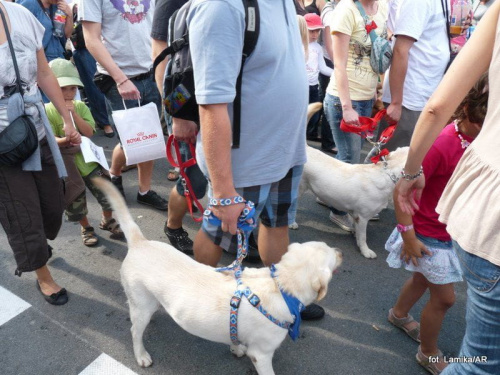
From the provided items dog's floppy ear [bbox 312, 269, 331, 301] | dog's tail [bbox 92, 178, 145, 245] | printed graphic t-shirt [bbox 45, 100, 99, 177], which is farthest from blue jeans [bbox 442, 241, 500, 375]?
printed graphic t-shirt [bbox 45, 100, 99, 177]

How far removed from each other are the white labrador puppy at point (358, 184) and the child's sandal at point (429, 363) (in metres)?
1.03

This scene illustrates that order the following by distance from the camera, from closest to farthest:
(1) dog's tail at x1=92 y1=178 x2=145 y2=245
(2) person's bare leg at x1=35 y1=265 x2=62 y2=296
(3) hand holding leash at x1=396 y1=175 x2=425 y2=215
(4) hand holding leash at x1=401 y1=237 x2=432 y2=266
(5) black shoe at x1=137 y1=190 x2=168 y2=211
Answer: (3) hand holding leash at x1=396 y1=175 x2=425 y2=215
(4) hand holding leash at x1=401 y1=237 x2=432 y2=266
(1) dog's tail at x1=92 y1=178 x2=145 y2=245
(2) person's bare leg at x1=35 y1=265 x2=62 y2=296
(5) black shoe at x1=137 y1=190 x2=168 y2=211

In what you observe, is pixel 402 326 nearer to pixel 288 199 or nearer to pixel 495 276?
pixel 288 199

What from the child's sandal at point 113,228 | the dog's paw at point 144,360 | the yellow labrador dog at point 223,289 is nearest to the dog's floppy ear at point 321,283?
the yellow labrador dog at point 223,289

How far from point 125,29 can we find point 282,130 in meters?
2.11

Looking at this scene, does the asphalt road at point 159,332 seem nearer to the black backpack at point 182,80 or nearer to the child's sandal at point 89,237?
the child's sandal at point 89,237

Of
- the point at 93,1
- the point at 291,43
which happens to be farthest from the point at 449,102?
the point at 93,1

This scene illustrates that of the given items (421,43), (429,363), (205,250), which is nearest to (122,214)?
(205,250)

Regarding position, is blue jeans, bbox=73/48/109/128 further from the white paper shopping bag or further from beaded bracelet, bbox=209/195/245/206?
beaded bracelet, bbox=209/195/245/206

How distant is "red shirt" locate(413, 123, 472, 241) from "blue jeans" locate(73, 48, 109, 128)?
4514mm

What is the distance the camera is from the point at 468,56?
1198mm

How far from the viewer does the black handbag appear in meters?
2.06

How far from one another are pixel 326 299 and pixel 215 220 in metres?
1.26

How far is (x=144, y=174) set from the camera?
3.68 m
